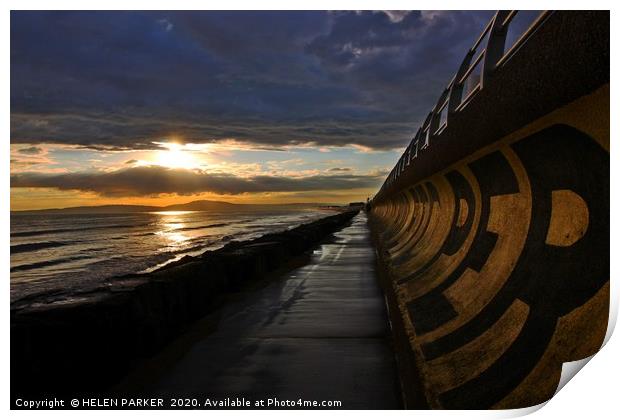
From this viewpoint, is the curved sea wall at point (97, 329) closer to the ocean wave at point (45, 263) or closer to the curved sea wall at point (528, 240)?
the curved sea wall at point (528, 240)

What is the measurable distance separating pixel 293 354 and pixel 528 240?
10.5ft

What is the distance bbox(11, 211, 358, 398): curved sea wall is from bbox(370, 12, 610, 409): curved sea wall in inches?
121

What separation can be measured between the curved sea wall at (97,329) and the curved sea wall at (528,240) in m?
3.09

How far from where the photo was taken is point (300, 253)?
18.4 m

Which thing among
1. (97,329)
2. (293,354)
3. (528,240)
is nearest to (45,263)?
(97,329)

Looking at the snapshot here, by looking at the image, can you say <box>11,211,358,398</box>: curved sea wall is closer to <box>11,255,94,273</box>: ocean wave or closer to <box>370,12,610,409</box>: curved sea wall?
<box>370,12,610,409</box>: curved sea wall

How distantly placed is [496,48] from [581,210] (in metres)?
1.17

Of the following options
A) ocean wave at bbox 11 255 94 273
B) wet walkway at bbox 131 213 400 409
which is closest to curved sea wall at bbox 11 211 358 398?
wet walkway at bbox 131 213 400 409

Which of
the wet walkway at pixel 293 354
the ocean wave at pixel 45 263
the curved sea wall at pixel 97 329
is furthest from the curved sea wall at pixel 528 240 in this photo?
the ocean wave at pixel 45 263

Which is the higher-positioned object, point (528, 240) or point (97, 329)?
point (528, 240)

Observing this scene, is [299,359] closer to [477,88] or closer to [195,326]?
[195,326]

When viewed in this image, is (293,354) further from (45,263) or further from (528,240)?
(45,263)

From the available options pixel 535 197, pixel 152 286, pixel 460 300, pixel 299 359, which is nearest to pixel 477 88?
pixel 535 197

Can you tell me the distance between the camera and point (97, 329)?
511cm
